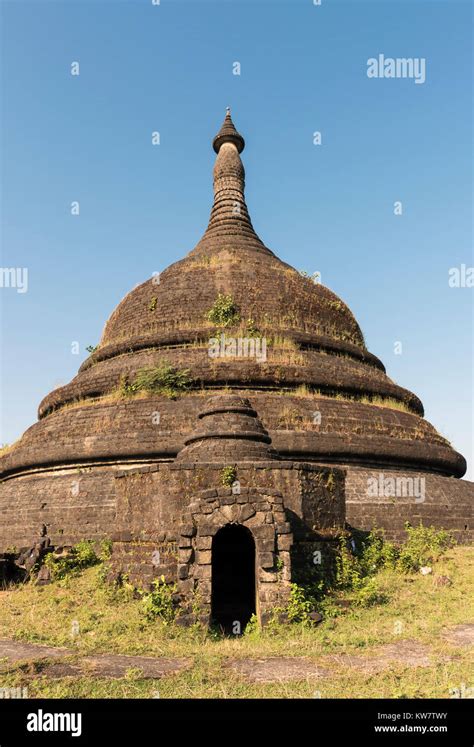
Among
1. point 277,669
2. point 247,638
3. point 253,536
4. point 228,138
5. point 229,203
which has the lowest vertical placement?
point 247,638

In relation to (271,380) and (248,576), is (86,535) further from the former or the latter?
(271,380)

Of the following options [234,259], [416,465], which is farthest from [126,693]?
[234,259]

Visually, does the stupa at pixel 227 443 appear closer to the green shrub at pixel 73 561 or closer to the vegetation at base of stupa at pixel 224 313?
the vegetation at base of stupa at pixel 224 313

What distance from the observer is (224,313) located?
1667cm

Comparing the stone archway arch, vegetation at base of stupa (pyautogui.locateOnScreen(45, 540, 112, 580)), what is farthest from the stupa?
vegetation at base of stupa (pyautogui.locateOnScreen(45, 540, 112, 580))

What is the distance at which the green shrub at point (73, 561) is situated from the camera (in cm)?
1122

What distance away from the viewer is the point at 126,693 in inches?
209

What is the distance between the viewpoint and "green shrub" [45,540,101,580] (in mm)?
11219

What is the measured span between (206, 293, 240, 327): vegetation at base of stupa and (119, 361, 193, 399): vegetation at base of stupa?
7.48 feet

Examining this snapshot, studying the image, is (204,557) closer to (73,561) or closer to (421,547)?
(73,561)

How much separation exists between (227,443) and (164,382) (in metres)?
4.88

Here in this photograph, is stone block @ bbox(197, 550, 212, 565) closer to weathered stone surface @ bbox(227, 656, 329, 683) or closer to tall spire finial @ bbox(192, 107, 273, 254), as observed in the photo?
weathered stone surface @ bbox(227, 656, 329, 683)

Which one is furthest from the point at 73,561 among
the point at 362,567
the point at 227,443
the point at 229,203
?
the point at 229,203
